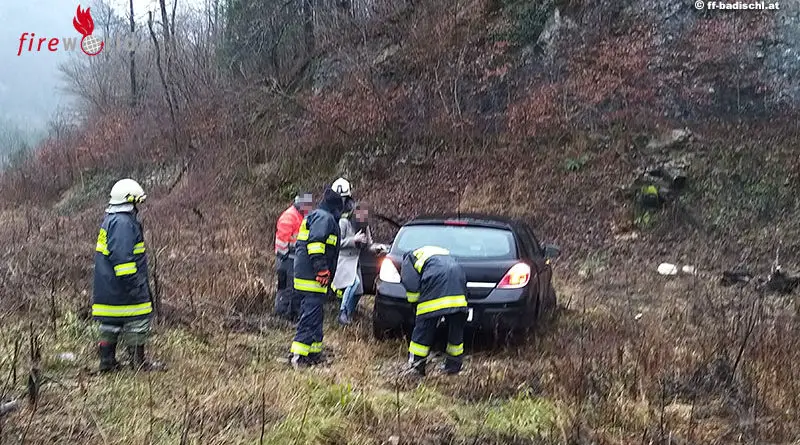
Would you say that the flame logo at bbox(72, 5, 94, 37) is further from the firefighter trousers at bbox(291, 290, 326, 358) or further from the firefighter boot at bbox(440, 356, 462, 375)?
the firefighter boot at bbox(440, 356, 462, 375)

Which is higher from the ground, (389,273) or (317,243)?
(317,243)

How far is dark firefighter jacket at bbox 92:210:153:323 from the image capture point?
5441 mm

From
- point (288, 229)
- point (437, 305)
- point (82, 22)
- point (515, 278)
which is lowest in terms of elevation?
point (437, 305)

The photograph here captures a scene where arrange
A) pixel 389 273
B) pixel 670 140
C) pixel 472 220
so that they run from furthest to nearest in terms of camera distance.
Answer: pixel 670 140 → pixel 472 220 → pixel 389 273

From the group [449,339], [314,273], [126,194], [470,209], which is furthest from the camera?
[470,209]

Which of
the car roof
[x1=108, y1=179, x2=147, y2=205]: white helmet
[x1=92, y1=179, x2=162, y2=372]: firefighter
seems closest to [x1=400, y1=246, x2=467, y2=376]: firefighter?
the car roof

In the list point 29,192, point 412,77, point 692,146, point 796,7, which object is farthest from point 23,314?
point 29,192

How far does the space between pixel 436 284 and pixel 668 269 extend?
6219 millimetres

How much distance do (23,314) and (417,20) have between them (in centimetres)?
1477

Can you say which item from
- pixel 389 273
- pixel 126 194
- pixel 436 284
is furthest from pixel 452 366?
pixel 126 194

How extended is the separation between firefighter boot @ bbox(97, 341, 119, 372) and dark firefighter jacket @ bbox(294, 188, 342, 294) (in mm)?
1641

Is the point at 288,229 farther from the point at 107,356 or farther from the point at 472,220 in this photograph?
the point at 107,356

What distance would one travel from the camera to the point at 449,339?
5973 mm

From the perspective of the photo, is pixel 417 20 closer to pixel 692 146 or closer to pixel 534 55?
pixel 534 55
